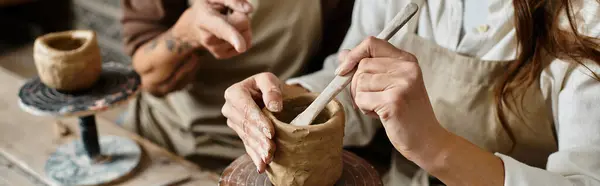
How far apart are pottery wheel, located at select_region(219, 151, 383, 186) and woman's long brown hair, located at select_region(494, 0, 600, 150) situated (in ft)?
1.18

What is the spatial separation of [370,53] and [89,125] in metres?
0.80

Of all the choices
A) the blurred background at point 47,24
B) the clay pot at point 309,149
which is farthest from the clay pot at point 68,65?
the blurred background at point 47,24

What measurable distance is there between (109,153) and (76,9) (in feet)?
8.37

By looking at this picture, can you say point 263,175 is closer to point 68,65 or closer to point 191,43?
point 68,65

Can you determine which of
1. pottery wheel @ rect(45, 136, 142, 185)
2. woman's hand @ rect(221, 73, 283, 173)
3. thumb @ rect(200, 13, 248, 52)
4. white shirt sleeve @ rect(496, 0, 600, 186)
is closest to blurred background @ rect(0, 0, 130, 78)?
pottery wheel @ rect(45, 136, 142, 185)

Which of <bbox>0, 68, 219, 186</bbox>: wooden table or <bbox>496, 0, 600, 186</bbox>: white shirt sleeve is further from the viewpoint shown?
<bbox>0, 68, 219, 186</bbox>: wooden table

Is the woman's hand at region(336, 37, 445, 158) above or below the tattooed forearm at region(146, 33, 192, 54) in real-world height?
above

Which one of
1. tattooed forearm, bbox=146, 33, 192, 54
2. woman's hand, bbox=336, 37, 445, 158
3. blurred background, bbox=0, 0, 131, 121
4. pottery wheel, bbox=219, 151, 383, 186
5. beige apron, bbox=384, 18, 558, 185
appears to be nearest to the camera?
woman's hand, bbox=336, 37, 445, 158

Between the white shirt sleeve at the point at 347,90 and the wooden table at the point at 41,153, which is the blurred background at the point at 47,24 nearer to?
the wooden table at the point at 41,153

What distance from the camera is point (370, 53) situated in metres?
1.12

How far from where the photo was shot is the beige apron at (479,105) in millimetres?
1354

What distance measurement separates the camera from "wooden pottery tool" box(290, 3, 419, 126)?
109cm

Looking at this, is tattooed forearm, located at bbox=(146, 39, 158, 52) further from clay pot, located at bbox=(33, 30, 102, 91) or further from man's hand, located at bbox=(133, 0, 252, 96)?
clay pot, located at bbox=(33, 30, 102, 91)

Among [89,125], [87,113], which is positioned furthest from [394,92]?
[89,125]
